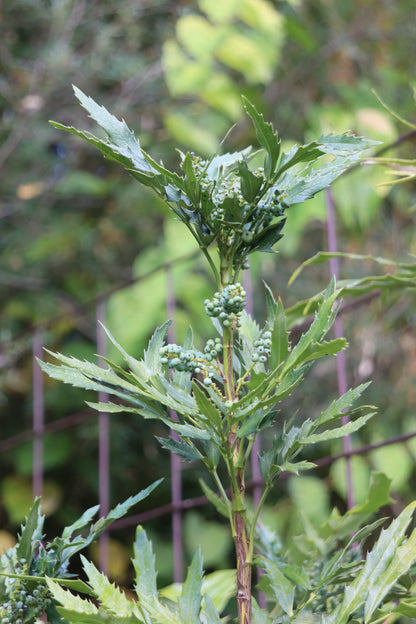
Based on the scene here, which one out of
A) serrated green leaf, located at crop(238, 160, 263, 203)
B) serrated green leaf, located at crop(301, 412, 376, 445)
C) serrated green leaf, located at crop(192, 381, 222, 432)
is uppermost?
serrated green leaf, located at crop(238, 160, 263, 203)

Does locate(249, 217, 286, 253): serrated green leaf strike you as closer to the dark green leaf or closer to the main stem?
the main stem

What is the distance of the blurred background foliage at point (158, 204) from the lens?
8.66 feet

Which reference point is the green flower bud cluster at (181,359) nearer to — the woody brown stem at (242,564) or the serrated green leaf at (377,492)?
the woody brown stem at (242,564)

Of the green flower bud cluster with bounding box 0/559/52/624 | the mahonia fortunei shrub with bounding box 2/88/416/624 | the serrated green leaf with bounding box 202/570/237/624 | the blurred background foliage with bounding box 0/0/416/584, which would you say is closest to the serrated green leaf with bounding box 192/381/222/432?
the mahonia fortunei shrub with bounding box 2/88/416/624

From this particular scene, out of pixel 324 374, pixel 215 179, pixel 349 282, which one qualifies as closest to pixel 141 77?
pixel 324 374

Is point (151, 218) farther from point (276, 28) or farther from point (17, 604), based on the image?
point (17, 604)

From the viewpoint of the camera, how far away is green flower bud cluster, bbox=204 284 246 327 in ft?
2.33

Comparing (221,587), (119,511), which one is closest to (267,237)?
(119,511)

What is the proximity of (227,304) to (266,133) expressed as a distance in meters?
0.16

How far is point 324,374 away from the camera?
106 inches

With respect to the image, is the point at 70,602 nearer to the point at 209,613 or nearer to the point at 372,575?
the point at 209,613

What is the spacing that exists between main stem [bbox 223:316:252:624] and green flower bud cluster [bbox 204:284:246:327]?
3 centimetres

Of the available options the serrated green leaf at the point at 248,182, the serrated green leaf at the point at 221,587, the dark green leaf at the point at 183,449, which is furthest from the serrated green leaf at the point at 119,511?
the serrated green leaf at the point at 221,587

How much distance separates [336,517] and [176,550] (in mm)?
806
